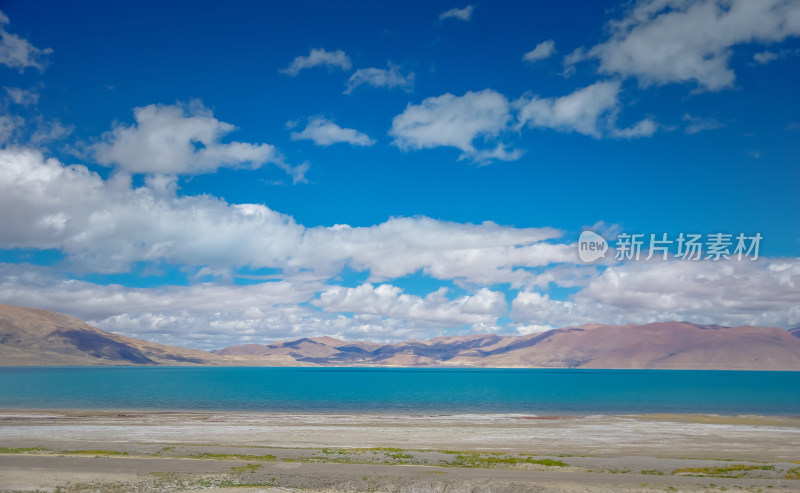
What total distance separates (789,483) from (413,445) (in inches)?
1070

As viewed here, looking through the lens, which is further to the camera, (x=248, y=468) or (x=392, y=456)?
(x=392, y=456)

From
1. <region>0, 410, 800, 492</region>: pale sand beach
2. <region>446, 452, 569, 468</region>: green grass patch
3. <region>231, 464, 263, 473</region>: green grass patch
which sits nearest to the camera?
<region>0, 410, 800, 492</region>: pale sand beach

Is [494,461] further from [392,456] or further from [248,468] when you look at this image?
[248,468]

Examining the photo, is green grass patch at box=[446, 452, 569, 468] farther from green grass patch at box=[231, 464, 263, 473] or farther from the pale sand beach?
green grass patch at box=[231, 464, 263, 473]

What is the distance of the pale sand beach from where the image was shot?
1240 inches

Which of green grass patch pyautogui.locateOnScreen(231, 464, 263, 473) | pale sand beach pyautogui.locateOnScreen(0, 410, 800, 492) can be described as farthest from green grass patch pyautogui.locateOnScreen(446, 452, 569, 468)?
green grass patch pyautogui.locateOnScreen(231, 464, 263, 473)

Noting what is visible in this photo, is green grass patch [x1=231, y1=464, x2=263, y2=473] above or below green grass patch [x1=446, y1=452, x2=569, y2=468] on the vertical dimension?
below

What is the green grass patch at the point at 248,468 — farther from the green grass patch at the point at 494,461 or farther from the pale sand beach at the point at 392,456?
the green grass patch at the point at 494,461

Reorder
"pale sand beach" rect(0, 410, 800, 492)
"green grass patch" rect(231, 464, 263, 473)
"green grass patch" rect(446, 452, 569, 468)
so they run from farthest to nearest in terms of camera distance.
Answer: "green grass patch" rect(446, 452, 569, 468)
"green grass patch" rect(231, 464, 263, 473)
"pale sand beach" rect(0, 410, 800, 492)

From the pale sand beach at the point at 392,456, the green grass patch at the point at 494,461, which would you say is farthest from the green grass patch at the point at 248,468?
the green grass patch at the point at 494,461

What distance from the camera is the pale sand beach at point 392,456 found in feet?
103

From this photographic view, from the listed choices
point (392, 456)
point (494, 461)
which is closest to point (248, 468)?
point (392, 456)

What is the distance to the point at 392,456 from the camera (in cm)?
4066

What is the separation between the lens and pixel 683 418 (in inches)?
3017
